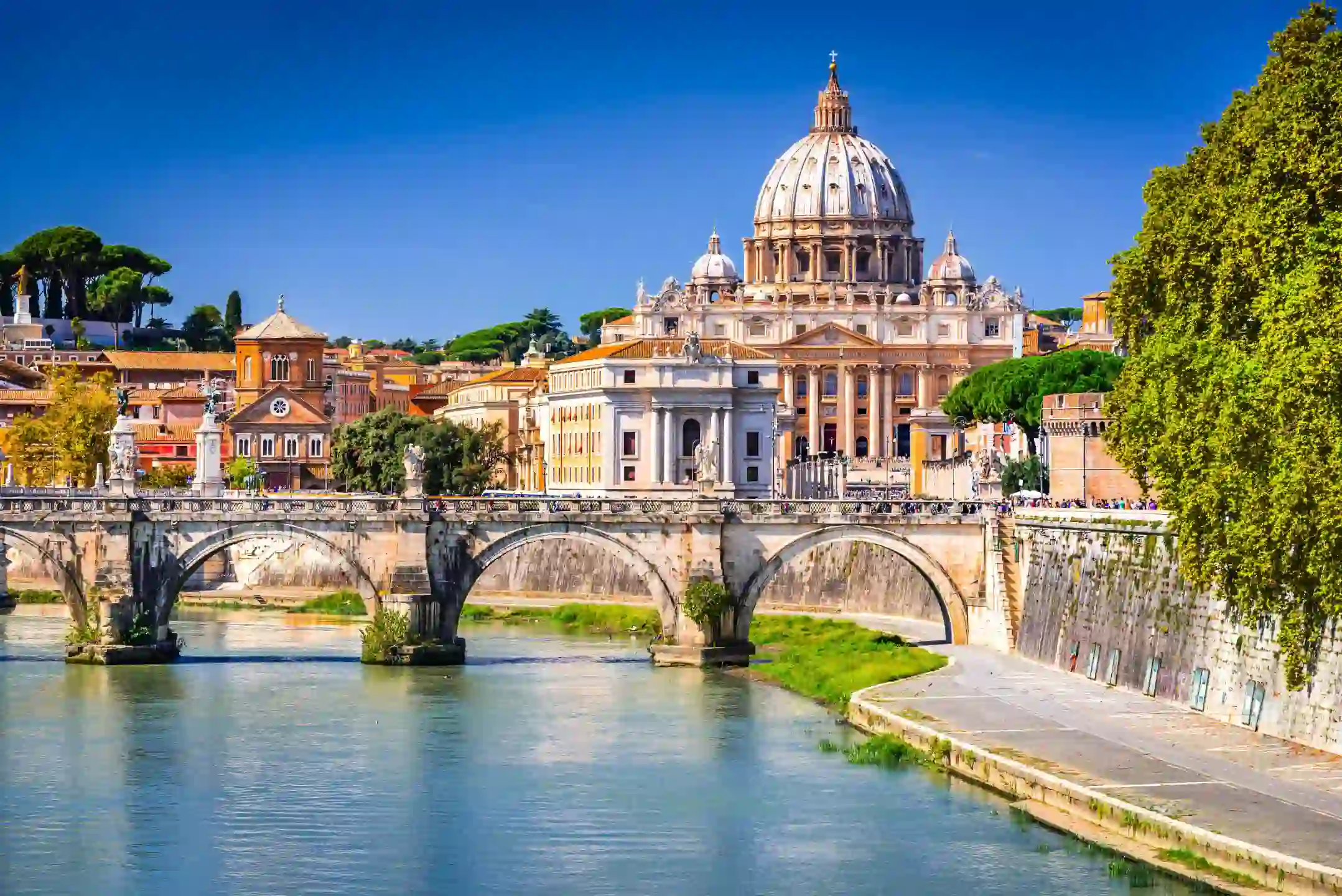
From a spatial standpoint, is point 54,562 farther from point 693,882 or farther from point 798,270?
point 798,270

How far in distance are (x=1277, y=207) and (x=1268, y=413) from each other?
2.94 m

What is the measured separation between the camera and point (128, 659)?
57656mm

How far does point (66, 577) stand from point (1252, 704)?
94.0 ft

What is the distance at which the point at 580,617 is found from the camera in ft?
240

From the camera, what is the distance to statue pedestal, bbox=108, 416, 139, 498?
5988 cm

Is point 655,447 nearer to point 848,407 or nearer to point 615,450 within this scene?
point 615,450

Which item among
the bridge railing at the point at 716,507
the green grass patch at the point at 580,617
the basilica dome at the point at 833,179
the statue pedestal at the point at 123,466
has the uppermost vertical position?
the basilica dome at the point at 833,179

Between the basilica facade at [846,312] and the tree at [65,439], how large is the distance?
5066cm

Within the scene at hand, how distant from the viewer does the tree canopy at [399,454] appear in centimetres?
10006

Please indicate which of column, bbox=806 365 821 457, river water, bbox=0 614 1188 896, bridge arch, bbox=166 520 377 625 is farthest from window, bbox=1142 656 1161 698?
column, bbox=806 365 821 457

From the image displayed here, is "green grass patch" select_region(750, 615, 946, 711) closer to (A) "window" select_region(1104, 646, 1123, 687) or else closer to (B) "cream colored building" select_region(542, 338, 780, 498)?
(A) "window" select_region(1104, 646, 1123, 687)

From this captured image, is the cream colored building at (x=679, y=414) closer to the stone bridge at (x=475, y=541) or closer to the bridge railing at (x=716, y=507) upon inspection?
the bridge railing at (x=716, y=507)

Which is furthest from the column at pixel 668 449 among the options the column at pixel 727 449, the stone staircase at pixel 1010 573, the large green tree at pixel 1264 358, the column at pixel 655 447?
the large green tree at pixel 1264 358

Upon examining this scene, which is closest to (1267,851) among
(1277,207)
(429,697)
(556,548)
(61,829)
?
(1277,207)
